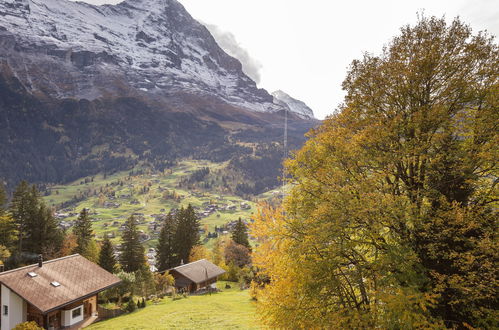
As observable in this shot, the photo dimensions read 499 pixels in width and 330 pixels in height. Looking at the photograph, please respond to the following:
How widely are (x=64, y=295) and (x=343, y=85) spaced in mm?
44162

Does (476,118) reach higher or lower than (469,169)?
Result: higher

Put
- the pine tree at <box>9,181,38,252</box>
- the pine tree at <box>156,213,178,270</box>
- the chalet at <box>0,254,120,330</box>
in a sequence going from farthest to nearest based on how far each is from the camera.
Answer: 1. the pine tree at <box>156,213,178,270</box>
2. the pine tree at <box>9,181,38,252</box>
3. the chalet at <box>0,254,120,330</box>

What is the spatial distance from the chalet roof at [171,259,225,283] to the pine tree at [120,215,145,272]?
14.8 metres

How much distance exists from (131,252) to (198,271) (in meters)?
20.5

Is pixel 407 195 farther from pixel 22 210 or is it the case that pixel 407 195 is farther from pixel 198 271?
pixel 22 210

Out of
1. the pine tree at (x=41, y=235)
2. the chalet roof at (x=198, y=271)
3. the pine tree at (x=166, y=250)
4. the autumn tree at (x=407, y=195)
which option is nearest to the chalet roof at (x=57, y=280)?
the chalet roof at (x=198, y=271)

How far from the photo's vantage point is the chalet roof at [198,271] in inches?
2808

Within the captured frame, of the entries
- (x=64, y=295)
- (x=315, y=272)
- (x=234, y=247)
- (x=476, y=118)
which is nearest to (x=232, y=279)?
(x=234, y=247)

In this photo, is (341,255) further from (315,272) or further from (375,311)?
(375,311)

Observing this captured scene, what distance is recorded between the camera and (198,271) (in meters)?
74.4

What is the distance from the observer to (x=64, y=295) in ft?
135

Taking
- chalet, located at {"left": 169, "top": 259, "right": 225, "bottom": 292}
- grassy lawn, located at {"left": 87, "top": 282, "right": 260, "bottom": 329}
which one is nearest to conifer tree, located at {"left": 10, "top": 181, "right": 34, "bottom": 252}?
chalet, located at {"left": 169, "top": 259, "right": 225, "bottom": 292}

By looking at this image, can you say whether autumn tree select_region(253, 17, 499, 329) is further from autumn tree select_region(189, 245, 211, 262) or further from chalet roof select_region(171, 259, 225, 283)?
autumn tree select_region(189, 245, 211, 262)

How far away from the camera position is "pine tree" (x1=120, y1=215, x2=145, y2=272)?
8075cm
